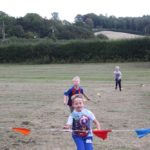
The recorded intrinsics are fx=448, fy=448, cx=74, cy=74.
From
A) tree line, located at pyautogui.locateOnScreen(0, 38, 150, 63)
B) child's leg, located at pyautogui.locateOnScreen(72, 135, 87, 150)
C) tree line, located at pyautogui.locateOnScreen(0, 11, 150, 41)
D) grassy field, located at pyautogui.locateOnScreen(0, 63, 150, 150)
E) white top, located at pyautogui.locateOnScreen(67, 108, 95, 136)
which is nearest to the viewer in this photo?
child's leg, located at pyautogui.locateOnScreen(72, 135, 87, 150)

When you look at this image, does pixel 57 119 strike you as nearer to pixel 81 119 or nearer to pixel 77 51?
pixel 81 119

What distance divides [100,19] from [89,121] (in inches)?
5546

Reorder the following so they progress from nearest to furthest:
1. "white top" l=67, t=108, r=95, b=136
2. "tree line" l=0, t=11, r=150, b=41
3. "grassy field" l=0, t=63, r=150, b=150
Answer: "white top" l=67, t=108, r=95, b=136
"grassy field" l=0, t=63, r=150, b=150
"tree line" l=0, t=11, r=150, b=41

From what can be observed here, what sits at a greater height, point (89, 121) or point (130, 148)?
point (89, 121)

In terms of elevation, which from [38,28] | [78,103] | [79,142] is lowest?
[79,142]

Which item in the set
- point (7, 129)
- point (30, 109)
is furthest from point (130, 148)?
point (30, 109)

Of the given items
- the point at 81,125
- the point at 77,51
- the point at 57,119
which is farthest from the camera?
the point at 77,51

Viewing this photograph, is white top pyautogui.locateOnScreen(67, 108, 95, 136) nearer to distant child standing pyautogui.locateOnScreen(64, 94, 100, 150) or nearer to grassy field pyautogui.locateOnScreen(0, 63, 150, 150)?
distant child standing pyautogui.locateOnScreen(64, 94, 100, 150)

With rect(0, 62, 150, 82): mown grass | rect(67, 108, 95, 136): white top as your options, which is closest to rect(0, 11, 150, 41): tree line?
rect(0, 62, 150, 82): mown grass

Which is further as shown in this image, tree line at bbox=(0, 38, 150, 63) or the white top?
tree line at bbox=(0, 38, 150, 63)

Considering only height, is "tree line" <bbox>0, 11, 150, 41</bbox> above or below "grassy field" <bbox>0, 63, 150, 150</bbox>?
above

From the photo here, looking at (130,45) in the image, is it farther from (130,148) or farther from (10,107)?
(130,148)

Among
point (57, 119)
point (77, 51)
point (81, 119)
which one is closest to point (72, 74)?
point (77, 51)

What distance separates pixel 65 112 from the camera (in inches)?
634
